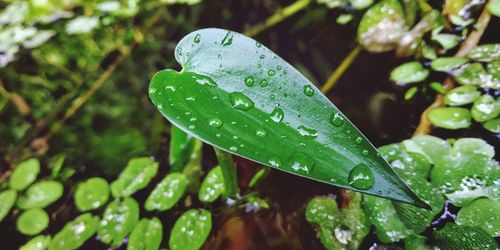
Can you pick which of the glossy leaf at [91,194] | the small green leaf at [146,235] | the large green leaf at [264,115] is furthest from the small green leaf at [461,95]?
the glossy leaf at [91,194]

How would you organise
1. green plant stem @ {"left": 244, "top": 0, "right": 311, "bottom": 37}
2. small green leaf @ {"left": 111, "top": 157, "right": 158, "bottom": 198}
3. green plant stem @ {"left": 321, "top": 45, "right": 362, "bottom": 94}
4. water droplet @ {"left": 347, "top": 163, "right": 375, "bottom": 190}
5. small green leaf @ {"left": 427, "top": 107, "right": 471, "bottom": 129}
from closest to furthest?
1. water droplet @ {"left": 347, "top": 163, "right": 375, "bottom": 190}
2. small green leaf @ {"left": 427, "top": 107, "right": 471, "bottom": 129}
3. small green leaf @ {"left": 111, "top": 157, "right": 158, "bottom": 198}
4. green plant stem @ {"left": 321, "top": 45, "right": 362, "bottom": 94}
5. green plant stem @ {"left": 244, "top": 0, "right": 311, "bottom": 37}

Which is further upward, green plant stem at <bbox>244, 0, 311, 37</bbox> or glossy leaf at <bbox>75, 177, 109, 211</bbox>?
glossy leaf at <bbox>75, 177, 109, 211</bbox>

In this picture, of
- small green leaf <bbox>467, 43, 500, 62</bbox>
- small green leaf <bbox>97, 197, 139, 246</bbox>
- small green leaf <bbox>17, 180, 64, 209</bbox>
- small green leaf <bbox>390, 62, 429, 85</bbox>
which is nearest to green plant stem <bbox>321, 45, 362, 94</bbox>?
small green leaf <bbox>390, 62, 429, 85</bbox>

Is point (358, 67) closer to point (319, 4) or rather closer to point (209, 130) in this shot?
point (319, 4)

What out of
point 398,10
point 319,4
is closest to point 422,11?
point 398,10

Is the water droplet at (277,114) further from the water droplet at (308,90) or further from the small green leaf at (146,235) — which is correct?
the small green leaf at (146,235)

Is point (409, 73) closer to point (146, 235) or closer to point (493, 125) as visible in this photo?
point (493, 125)

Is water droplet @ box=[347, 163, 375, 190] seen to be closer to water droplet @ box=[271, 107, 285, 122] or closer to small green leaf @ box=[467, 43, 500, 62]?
water droplet @ box=[271, 107, 285, 122]
